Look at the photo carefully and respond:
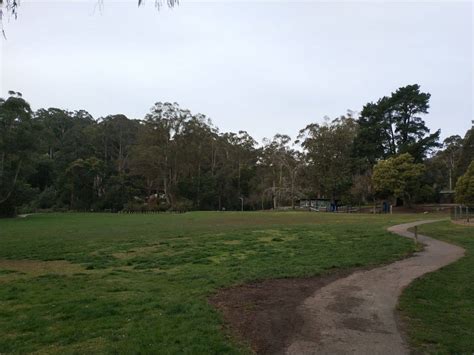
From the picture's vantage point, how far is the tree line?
54406 millimetres

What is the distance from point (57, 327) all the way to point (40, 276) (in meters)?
5.62

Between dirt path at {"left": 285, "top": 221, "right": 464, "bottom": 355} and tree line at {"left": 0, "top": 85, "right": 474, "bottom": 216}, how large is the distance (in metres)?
46.6

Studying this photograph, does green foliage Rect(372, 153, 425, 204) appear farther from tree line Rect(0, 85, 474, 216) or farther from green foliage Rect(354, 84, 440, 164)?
green foliage Rect(354, 84, 440, 164)

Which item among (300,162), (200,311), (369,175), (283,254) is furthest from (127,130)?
(200,311)

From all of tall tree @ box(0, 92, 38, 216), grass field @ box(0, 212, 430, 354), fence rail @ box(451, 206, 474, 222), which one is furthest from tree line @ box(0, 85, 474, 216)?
grass field @ box(0, 212, 430, 354)

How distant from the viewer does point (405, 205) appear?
60.5 m

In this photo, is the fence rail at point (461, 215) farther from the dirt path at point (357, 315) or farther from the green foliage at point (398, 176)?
the dirt path at point (357, 315)

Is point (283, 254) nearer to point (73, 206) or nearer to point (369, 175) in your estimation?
point (369, 175)

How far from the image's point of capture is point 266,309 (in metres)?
7.49

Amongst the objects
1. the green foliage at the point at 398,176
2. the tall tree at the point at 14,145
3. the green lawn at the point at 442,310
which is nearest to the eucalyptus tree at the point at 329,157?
the green foliage at the point at 398,176

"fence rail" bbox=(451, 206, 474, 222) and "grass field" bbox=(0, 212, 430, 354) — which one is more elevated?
"fence rail" bbox=(451, 206, 474, 222)

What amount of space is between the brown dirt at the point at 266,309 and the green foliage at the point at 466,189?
100ft

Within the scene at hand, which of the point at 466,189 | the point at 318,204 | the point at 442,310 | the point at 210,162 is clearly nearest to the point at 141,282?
the point at 442,310

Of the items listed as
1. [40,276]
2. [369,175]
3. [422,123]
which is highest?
[422,123]
